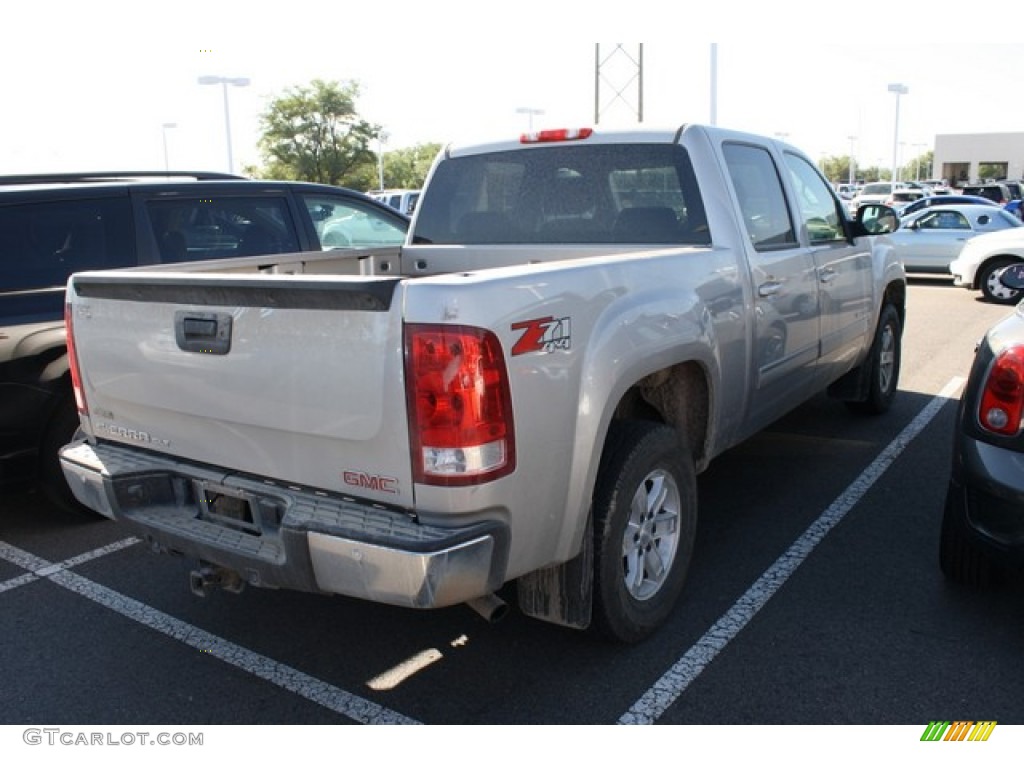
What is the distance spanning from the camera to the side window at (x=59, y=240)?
4.67m

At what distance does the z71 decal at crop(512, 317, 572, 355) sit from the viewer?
2.63m

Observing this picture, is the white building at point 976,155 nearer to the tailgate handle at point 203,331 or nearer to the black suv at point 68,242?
the black suv at point 68,242

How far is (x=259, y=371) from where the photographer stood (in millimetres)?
2793

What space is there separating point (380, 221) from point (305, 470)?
13.9 ft

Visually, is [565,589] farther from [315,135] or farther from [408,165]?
[408,165]

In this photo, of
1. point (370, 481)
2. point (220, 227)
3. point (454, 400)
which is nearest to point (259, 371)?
point (370, 481)

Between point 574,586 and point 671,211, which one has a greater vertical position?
point 671,211

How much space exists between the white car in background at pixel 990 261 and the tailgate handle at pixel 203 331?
13486 mm

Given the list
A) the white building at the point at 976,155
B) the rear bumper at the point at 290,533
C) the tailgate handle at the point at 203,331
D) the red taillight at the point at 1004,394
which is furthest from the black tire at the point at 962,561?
the white building at the point at 976,155

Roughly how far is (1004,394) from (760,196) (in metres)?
1.77

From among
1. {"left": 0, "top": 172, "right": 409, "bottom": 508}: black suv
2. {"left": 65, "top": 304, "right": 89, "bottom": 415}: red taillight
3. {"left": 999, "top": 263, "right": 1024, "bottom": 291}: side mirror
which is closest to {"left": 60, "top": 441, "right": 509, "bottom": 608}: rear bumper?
{"left": 65, "top": 304, "right": 89, "bottom": 415}: red taillight
